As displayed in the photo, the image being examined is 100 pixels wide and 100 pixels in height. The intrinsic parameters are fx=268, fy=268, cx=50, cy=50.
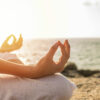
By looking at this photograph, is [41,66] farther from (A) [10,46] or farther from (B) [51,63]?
(A) [10,46]

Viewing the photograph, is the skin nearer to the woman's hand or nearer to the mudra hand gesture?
the woman's hand

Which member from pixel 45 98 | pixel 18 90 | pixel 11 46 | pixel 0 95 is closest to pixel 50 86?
pixel 45 98

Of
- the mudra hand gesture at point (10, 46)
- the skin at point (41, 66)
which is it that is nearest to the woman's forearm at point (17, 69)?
the skin at point (41, 66)

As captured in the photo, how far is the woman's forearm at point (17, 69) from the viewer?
1.55m

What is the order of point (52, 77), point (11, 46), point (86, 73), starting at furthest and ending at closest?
point (86, 73) → point (11, 46) → point (52, 77)

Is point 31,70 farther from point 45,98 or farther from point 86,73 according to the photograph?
point 86,73

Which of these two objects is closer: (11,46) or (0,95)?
(0,95)

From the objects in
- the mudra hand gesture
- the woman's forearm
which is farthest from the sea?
the woman's forearm

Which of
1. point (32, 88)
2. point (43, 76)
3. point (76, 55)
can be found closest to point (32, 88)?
point (32, 88)

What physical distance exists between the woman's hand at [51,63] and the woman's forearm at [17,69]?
0.04 metres

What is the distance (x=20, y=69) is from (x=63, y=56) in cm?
27

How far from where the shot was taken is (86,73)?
8281mm

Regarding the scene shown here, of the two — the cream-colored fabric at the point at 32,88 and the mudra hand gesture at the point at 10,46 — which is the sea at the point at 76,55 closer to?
the mudra hand gesture at the point at 10,46

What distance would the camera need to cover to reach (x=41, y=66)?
1554 mm
